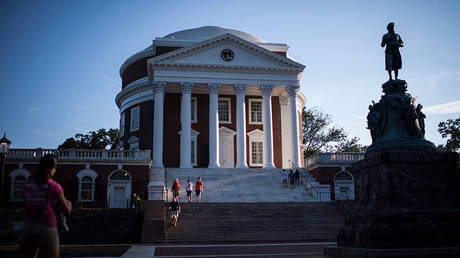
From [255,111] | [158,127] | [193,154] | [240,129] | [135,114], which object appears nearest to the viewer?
[158,127]

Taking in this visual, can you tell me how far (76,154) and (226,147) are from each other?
1516 cm

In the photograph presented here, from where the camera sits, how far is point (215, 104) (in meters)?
40.8

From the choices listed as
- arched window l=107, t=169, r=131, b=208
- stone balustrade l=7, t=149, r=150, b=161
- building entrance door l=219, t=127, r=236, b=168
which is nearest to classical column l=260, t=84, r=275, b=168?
building entrance door l=219, t=127, r=236, b=168

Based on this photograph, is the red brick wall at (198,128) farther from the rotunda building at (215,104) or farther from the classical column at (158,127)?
the classical column at (158,127)

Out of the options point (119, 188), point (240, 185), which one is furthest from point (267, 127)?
point (119, 188)

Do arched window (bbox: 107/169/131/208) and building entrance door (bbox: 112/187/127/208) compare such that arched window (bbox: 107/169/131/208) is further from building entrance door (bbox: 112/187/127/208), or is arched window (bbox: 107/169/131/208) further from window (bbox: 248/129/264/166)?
window (bbox: 248/129/264/166)

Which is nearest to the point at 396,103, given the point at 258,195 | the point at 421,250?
the point at 421,250

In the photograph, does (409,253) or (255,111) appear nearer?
(409,253)

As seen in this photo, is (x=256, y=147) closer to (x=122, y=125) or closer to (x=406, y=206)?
(x=122, y=125)

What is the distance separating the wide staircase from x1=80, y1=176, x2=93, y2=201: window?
10.6m

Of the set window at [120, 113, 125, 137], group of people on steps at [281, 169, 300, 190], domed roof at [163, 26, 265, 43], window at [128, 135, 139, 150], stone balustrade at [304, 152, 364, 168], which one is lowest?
group of people on steps at [281, 169, 300, 190]

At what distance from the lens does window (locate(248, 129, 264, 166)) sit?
45.6 meters

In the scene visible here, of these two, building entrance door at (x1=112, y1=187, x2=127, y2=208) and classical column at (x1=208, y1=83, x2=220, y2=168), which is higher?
classical column at (x1=208, y1=83, x2=220, y2=168)

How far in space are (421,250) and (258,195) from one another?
A: 918 inches
